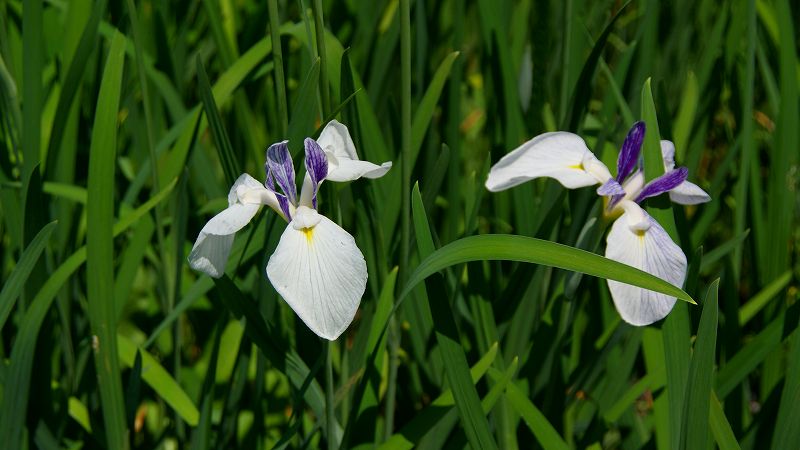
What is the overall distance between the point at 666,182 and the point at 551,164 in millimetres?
129

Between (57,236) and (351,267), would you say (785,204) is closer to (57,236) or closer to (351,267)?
A: (351,267)

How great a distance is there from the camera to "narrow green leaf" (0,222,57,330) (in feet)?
3.15

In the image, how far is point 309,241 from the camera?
79cm

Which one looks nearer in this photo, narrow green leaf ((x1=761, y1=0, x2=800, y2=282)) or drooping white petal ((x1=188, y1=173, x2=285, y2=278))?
drooping white petal ((x1=188, y1=173, x2=285, y2=278))

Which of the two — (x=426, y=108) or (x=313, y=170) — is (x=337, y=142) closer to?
(x=313, y=170)

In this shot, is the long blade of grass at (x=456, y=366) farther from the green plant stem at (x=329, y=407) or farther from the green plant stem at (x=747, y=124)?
the green plant stem at (x=747, y=124)

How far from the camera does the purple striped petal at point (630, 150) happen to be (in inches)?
38.0

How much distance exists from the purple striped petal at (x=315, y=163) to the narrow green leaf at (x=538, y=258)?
0.13 m

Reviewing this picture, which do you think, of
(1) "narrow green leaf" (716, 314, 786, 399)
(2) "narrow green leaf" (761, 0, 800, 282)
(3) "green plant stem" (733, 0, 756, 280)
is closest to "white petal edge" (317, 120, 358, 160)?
(1) "narrow green leaf" (716, 314, 786, 399)

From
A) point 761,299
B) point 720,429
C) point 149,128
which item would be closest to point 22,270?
point 149,128

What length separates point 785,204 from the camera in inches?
55.1

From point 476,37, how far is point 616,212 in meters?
1.42

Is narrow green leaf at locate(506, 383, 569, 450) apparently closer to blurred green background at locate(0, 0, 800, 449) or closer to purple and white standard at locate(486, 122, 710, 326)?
blurred green background at locate(0, 0, 800, 449)

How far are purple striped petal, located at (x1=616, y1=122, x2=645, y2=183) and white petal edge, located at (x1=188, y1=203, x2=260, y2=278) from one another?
0.44 metres
